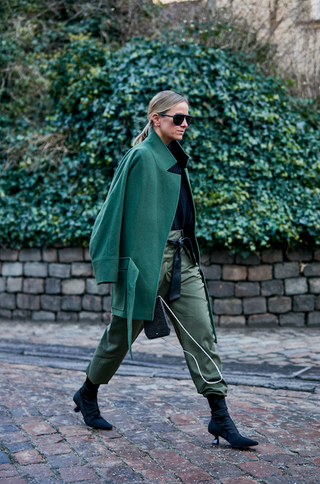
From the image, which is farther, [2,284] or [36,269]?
[2,284]

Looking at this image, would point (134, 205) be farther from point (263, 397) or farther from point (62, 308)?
point (62, 308)

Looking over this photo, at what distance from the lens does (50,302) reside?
7340mm

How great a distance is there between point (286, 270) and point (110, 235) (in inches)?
179

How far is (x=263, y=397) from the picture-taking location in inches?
152

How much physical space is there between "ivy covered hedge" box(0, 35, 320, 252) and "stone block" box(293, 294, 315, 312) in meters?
0.72

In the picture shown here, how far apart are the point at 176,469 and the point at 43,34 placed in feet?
27.7

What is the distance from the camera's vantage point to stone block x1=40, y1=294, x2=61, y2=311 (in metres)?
7.31

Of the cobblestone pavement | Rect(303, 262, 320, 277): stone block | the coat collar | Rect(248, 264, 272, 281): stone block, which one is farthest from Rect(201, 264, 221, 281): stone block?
the coat collar

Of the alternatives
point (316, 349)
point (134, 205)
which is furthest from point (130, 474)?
point (316, 349)

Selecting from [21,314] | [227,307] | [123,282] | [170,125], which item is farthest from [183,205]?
[21,314]

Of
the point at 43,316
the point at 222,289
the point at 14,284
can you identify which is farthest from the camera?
the point at 14,284

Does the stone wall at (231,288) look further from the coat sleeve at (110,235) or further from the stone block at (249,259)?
the coat sleeve at (110,235)

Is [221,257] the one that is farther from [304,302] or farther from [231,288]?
[304,302]

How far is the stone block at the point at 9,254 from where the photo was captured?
24.7 feet
